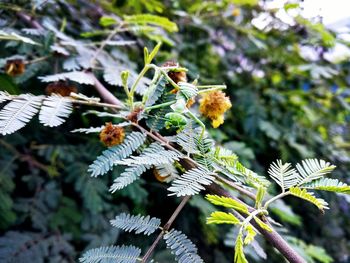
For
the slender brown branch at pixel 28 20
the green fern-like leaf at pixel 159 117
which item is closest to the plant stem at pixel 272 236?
the green fern-like leaf at pixel 159 117

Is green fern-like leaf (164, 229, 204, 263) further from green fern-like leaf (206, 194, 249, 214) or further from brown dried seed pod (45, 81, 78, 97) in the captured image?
brown dried seed pod (45, 81, 78, 97)

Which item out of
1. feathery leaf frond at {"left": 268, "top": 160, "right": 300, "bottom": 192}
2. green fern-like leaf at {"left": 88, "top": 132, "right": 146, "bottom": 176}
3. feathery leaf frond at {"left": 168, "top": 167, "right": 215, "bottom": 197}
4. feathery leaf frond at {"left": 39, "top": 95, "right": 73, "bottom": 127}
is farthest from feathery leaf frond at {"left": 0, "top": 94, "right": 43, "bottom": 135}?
feathery leaf frond at {"left": 268, "top": 160, "right": 300, "bottom": 192}

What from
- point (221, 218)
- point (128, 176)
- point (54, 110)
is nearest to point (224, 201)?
point (221, 218)

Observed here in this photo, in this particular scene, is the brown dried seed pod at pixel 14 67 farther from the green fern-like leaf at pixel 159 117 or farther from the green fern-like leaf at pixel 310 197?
the green fern-like leaf at pixel 310 197

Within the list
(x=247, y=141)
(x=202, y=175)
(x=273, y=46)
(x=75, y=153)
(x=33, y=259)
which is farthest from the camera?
(x=273, y=46)

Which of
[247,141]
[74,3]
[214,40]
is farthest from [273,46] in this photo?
[74,3]

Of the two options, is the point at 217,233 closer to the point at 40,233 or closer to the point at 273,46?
the point at 40,233
